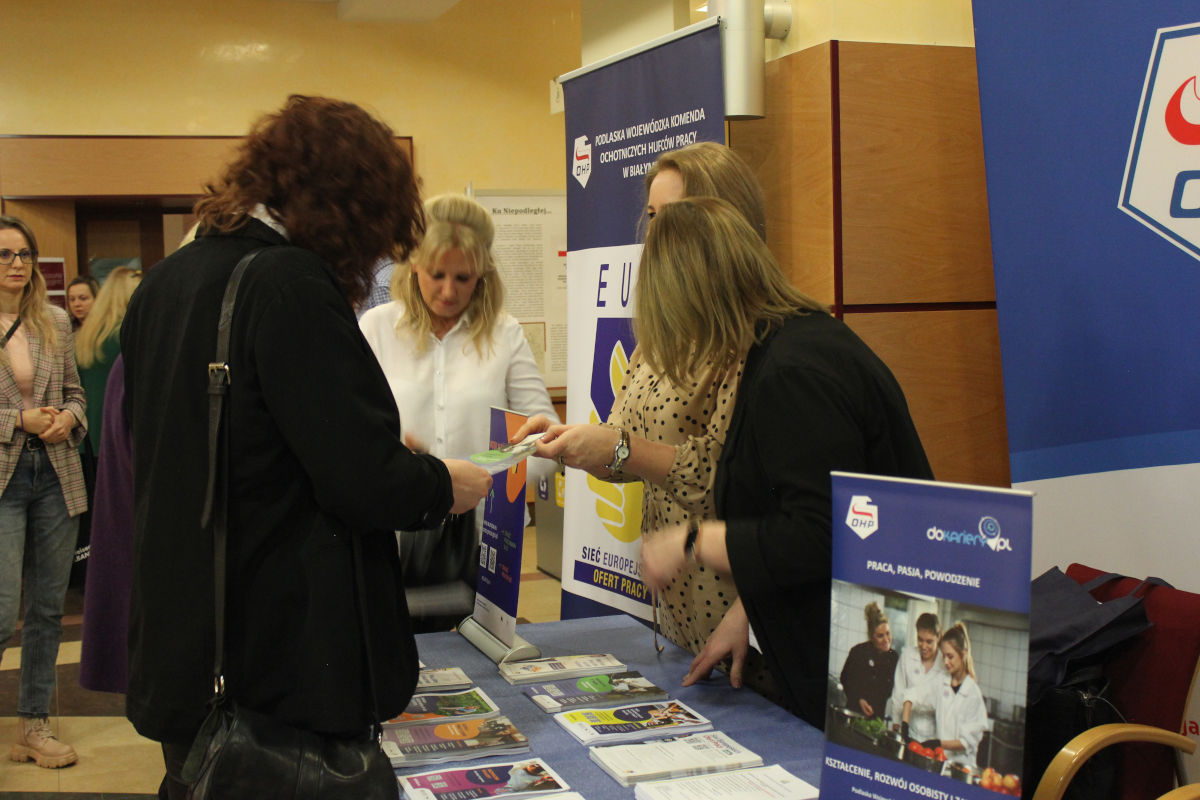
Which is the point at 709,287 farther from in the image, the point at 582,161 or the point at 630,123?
the point at 582,161

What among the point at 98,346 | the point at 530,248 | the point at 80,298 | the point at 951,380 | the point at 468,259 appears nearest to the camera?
the point at 468,259

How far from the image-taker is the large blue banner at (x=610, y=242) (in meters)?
3.16

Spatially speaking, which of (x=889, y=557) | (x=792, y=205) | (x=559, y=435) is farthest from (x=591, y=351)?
(x=889, y=557)

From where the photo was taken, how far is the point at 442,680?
1974 mm

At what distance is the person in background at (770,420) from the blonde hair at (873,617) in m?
0.28

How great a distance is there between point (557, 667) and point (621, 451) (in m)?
0.43

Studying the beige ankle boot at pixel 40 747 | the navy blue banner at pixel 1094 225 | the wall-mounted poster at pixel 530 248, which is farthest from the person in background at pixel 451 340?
the wall-mounted poster at pixel 530 248

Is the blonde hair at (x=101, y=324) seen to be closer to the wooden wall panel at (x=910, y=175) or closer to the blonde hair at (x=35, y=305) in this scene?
the blonde hair at (x=35, y=305)

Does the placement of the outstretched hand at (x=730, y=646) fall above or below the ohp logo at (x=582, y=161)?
below

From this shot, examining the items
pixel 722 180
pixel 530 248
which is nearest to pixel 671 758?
pixel 722 180

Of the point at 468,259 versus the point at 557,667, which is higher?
the point at 468,259

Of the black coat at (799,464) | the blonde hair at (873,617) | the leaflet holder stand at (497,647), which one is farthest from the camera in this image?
the leaflet holder stand at (497,647)

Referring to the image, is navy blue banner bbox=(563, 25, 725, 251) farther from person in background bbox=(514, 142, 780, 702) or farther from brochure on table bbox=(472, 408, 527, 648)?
brochure on table bbox=(472, 408, 527, 648)

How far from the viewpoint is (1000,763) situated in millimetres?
1117
